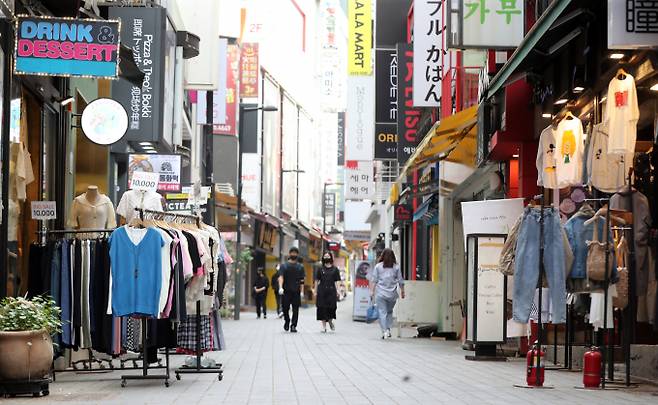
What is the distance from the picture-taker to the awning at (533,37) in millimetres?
13055

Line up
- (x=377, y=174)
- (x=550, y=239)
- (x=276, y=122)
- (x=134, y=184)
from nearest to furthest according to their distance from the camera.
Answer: (x=550, y=239)
(x=134, y=184)
(x=377, y=174)
(x=276, y=122)

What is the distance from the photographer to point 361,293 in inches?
1624

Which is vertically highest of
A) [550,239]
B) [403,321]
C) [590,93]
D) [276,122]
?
[276,122]

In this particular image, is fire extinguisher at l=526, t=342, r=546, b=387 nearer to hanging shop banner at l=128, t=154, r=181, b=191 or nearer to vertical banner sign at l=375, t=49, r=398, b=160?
hanging shop banner at l=128, t=154, r=181, b=191

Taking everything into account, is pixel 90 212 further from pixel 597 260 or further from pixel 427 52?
pixel 427 52

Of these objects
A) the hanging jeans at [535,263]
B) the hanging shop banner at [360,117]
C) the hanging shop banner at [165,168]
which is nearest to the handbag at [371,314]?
the hanging shop banner at [360,117]

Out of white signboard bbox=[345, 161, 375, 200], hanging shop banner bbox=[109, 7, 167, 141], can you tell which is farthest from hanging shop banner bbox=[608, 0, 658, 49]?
white signboard bbox=[345, 161, 375, 200]

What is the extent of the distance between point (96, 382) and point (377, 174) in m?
32.3

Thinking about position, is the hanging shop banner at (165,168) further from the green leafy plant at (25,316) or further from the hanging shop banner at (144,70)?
the green leafy plant at (25,316)

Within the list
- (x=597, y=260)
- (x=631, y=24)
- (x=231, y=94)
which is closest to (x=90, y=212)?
(x=597, y=260)

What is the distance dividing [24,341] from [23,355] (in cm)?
13

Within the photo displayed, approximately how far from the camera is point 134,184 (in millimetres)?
15875

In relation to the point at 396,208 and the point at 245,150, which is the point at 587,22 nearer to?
the point at 396,208

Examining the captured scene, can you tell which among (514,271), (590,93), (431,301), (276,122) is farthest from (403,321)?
(276,122)
